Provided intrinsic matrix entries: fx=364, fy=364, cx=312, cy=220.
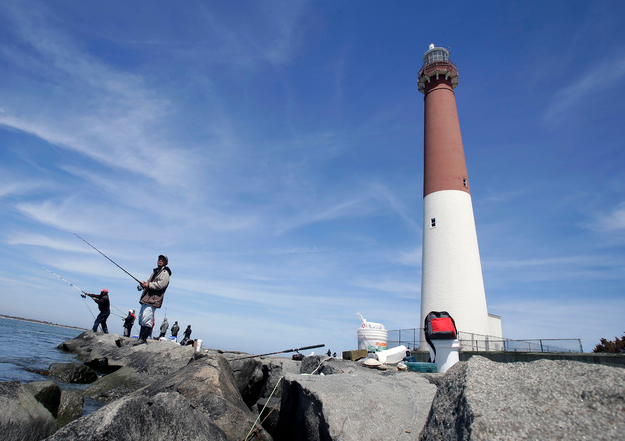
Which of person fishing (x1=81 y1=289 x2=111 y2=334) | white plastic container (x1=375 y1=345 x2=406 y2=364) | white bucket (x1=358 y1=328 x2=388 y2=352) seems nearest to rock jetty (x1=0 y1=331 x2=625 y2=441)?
white plastic container (x1=375 y1=345 x2=406 y2=364)

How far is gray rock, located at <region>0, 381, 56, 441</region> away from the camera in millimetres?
3750

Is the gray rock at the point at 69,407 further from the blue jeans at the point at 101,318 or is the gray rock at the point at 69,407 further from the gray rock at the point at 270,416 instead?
the blue jeans at the point at 101,318

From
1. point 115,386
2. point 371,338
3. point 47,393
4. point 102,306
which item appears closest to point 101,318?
point 102,306

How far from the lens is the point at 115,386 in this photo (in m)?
7.26

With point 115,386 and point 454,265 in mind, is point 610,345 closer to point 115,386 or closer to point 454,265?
point 454,265

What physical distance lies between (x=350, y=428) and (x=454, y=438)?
154 cm

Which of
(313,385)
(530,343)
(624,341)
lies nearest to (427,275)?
(530,343)

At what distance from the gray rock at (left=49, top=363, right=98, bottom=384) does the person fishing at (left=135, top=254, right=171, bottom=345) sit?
1606 millimetres

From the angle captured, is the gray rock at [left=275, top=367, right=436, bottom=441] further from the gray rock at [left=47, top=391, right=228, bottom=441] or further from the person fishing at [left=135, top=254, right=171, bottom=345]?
the person fishing at [left=135, top=254, right=171, bottom=345]

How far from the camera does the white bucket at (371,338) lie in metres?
14.5

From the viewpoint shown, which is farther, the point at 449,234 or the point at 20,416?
the point at 449,234

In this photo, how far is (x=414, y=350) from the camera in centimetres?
1605

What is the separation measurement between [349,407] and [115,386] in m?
5.68

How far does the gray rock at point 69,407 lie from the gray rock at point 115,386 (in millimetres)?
1272
